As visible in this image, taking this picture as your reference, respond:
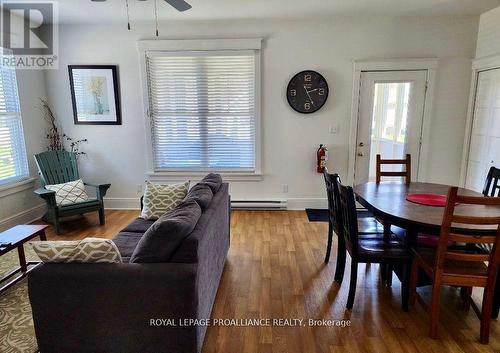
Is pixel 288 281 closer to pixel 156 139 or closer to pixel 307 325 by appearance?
pixel 307 325

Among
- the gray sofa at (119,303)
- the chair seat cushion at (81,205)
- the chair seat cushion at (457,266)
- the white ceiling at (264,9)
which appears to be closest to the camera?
the gray sofa at (119,303)

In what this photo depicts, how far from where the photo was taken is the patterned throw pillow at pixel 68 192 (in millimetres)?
3924

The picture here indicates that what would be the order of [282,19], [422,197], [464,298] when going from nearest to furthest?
[464,298]
[422,197]
[282,19]

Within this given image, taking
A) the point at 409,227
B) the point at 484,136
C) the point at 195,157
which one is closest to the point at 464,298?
the point at 409,227

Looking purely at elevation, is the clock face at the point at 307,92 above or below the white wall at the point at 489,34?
below

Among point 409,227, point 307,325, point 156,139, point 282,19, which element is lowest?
point 307,325

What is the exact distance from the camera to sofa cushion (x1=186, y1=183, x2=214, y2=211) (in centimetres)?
220

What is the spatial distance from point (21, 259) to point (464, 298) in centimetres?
372

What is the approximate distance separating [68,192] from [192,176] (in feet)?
5.48

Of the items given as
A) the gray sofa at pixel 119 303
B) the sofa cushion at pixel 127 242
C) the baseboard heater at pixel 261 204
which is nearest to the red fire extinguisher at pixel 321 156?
the baseboard heater at pixel 261 204

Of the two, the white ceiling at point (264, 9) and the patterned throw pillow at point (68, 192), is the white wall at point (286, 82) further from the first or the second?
the patterned throw pillow at point (68, 192)

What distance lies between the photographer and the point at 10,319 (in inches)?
86.4

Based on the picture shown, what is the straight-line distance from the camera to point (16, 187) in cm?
406

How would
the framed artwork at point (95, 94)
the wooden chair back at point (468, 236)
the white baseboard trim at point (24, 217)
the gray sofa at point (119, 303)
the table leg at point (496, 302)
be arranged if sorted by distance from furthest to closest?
the framed artwork at point (95, 94) < the white baseboard trim at point (24, 217) < the table leg at point (496, 302) < the wooden chair back at point (468, 236) < the gray sofa at point (119, 303)
